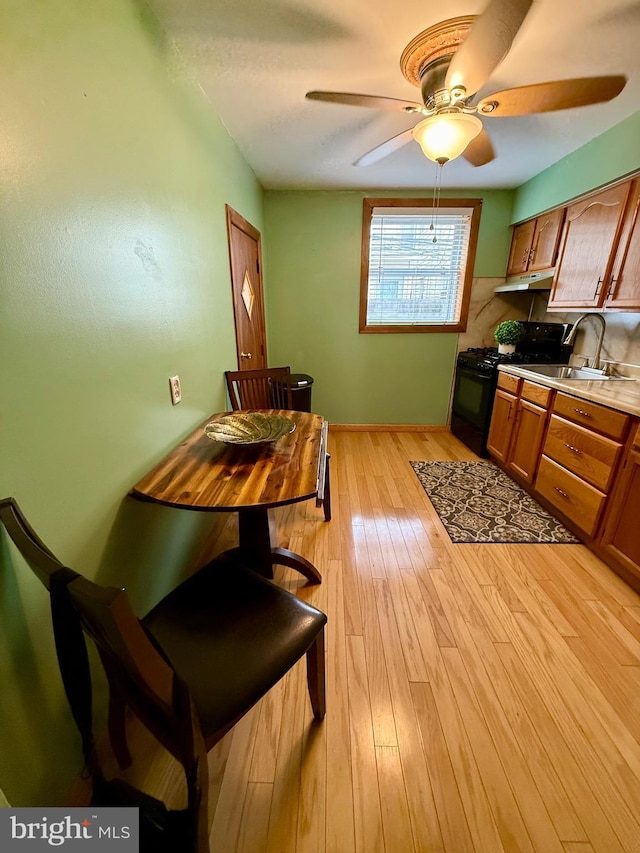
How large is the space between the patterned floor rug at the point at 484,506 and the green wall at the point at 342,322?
1.05 m

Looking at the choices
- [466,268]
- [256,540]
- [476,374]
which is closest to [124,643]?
[256,540]

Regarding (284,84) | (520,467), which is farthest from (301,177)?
(520,467)

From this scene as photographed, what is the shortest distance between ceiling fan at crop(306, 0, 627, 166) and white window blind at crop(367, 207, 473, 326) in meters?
1.82

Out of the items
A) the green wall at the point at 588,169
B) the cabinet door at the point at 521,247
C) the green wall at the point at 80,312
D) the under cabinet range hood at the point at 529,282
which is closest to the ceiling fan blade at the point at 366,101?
the green wall at the point at 80,312

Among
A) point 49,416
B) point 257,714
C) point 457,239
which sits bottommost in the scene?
point 257,714

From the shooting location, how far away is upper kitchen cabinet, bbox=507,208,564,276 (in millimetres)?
2729

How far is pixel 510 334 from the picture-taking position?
3043mm

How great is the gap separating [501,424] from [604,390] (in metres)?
0.94

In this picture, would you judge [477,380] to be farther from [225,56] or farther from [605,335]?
[225,56]

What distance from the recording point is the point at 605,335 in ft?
8.37

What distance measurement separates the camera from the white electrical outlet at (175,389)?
4.89ft

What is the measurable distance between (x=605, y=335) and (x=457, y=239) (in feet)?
5.49

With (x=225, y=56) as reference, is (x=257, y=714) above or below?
below

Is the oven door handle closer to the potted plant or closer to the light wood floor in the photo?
the potted plant
